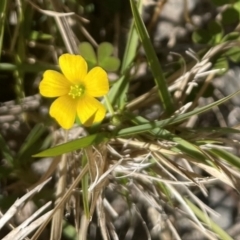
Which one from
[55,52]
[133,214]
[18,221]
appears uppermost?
[55,52]

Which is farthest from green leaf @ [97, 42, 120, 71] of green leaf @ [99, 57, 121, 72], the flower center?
the flower center

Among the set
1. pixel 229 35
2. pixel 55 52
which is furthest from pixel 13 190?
pixel 229 35

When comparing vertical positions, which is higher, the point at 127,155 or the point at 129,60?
the point at 129,60

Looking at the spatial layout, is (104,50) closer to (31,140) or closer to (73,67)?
(73,67)

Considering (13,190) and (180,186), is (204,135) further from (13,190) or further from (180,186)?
(13,190)

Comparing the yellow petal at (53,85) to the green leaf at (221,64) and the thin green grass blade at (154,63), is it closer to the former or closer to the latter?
the thin green grass blade at (154,63)

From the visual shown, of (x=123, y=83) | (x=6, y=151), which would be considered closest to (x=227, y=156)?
(x=123, y=83)
